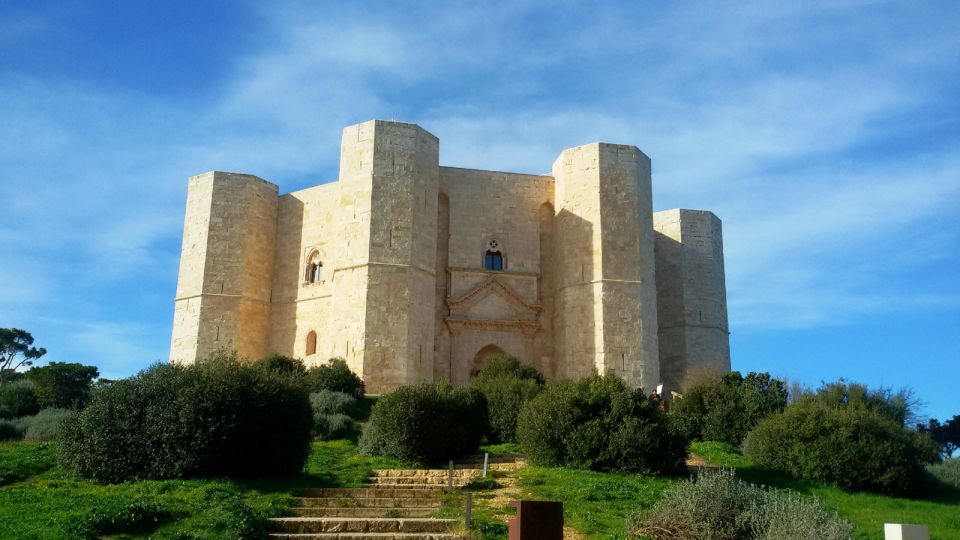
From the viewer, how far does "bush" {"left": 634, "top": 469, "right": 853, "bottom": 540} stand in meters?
8.77

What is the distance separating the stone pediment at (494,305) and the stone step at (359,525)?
16.8 m

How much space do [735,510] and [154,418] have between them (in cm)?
759

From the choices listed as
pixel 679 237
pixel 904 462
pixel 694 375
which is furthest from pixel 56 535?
pixel 679 237

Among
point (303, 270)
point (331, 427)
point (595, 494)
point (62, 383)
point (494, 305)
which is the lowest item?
point (595, 494)

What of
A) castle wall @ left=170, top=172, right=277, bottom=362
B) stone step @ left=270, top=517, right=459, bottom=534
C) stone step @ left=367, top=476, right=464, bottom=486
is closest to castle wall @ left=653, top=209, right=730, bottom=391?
castle wall @ left=170, top=172, right=277, bottom=362

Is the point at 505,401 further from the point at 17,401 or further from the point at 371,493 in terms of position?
the point at 17,401

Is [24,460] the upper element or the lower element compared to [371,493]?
upper

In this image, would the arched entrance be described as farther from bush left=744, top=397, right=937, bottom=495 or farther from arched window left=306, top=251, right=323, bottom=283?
bush left=744, top=397, right=937, bottom=495

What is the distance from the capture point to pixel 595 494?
11320 mm

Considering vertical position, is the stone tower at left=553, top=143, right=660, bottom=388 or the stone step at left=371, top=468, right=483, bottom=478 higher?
the stone tower at left=553, top=143, right=660, bottom=388

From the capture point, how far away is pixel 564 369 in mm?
26094

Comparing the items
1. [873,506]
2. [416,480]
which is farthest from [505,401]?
[873,506]

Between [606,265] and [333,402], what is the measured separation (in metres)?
9.51

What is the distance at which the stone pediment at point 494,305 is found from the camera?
26.8 meters
